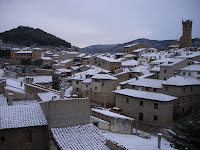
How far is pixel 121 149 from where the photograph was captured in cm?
1039

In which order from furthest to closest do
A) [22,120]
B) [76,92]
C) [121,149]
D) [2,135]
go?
[76,92] → [22,120] → [2,135] → [121,149]

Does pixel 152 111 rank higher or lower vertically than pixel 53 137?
lower

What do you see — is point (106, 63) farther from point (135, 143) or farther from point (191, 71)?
point (135, 143)

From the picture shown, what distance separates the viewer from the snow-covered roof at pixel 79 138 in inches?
430

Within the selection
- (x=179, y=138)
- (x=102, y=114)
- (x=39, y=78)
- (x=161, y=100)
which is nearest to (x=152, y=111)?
(x=161, y=100)

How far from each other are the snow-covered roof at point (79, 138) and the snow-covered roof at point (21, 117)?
49.4 inches

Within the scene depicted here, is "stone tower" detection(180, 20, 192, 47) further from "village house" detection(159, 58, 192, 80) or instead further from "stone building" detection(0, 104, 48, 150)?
"stone building" detection(0, 104, 48, 150)

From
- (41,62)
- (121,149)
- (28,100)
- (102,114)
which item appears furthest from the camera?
(41,62)

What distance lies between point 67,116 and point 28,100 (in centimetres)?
770

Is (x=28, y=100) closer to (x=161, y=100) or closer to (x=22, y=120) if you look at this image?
(x=22, y=120)

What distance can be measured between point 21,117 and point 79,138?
3.88 meters

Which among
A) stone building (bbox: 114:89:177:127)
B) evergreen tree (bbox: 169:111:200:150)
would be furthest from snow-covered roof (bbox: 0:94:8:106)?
stone building (bbox: 114:89:177:127)

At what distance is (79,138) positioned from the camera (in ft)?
38.3

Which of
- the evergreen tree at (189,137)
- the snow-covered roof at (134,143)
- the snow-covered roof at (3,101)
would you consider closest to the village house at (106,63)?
the snow-covered roof at (3,101)
